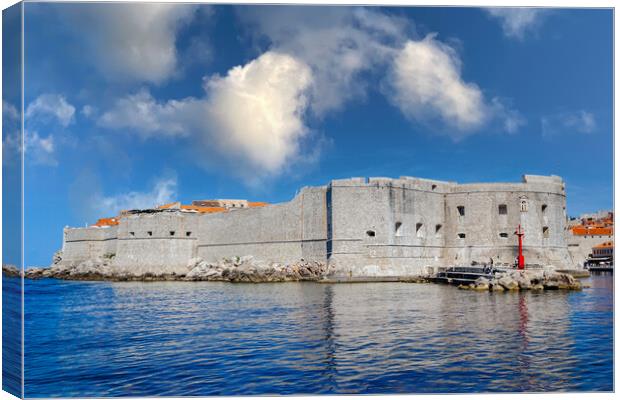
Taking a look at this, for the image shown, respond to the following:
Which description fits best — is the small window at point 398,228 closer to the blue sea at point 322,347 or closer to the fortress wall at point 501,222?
the fortress wall at point 501,222

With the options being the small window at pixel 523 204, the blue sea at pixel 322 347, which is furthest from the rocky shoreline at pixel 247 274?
the small window at pixel 523 204

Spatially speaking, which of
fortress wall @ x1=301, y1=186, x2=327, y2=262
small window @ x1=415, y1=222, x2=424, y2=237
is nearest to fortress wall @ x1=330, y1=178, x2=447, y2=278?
small window @ x1=415, y1=222, x2=424, y2=237

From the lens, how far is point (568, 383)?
18.5ft

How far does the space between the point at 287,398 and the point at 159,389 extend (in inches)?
54.9

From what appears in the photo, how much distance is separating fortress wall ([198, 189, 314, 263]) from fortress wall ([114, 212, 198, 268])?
589mm

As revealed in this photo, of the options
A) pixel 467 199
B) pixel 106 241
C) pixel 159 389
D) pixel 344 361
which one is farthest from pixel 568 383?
pixel 106 241

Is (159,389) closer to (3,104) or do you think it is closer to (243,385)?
(243,385)

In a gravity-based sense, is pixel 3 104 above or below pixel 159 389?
above

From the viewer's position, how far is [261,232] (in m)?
24.9

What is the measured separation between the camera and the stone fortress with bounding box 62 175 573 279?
21031 millimetres

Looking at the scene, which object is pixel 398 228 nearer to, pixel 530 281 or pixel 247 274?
pixel 247 274

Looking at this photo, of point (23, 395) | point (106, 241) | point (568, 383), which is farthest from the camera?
point (106, 241)

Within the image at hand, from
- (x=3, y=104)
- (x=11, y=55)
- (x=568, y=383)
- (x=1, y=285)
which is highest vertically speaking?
(x=11, y=55)

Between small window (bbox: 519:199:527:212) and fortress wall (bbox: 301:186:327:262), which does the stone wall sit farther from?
small window (bbox: 519:199:527:212)
